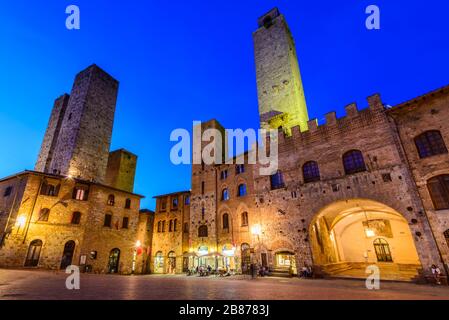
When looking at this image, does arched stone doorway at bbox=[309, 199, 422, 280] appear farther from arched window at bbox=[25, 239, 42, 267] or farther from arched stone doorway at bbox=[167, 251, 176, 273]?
arched window at bbox=[25, 239, 42, 267]

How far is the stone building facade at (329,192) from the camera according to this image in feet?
44.2

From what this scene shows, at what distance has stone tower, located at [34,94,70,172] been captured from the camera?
A: 30.4 metres

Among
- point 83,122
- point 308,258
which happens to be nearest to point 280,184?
point 308,258

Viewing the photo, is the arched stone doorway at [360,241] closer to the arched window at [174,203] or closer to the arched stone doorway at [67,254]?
the arched window at [174,203]

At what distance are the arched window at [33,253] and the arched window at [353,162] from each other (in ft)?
81.5

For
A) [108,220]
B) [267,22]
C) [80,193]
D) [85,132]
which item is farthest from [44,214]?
[267,22]

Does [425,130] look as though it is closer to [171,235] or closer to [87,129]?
[171,235]

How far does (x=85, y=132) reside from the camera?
27109 millimetres

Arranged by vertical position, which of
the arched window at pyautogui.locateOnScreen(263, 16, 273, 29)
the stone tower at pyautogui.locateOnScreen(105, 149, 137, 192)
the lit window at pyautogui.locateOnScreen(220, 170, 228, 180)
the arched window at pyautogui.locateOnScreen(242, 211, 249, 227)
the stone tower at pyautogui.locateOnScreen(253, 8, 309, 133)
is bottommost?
the arched window at pyautogui.locateOnScreen(242, 211, 249, 227)

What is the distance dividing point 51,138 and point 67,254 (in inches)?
731

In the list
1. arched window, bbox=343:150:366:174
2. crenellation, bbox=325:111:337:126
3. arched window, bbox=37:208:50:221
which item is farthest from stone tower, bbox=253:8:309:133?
arched window, bbox=37:208:50:221

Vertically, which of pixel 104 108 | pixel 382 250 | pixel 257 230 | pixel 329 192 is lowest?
pixel 382 250

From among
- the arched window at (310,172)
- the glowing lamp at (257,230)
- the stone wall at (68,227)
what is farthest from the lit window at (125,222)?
the arched window at (310,172)

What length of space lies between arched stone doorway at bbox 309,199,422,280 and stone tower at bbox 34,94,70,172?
32658 millimetres
